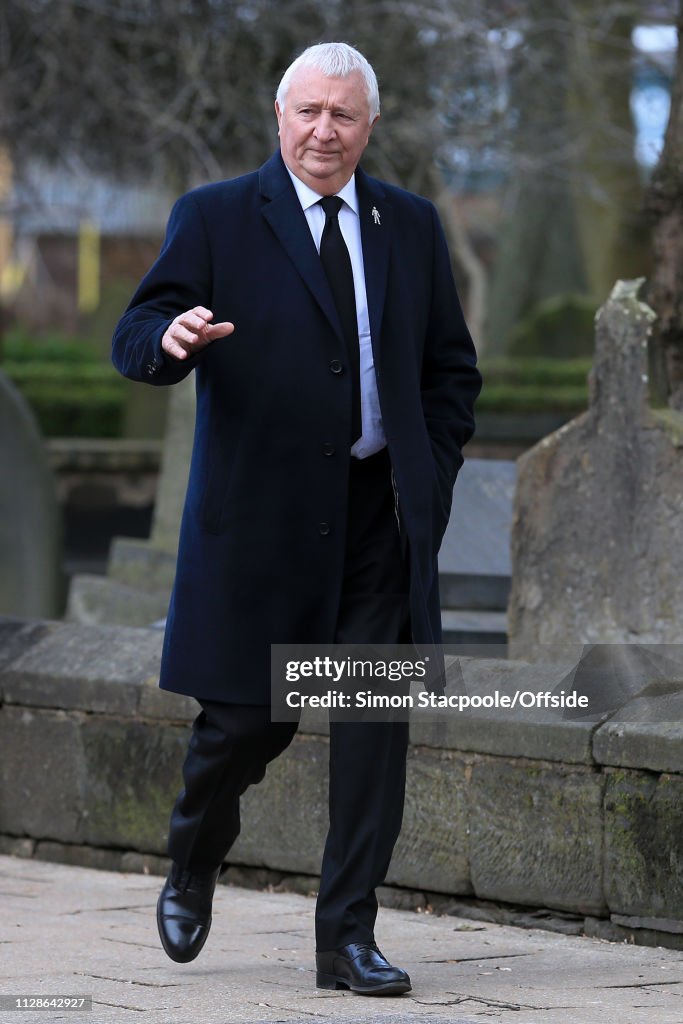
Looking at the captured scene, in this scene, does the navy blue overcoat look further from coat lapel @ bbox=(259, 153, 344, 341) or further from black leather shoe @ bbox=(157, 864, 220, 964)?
black leather shoe @ bbox=(157, 864, 220, 964)

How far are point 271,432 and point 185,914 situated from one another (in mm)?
989

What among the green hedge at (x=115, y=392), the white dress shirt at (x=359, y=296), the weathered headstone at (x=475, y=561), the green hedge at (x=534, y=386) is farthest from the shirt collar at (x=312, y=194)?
the green hedge at (x=534, y=386)

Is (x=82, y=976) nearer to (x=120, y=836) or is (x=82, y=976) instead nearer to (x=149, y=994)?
(x=149, y=994)

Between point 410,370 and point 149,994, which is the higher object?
point 410,370

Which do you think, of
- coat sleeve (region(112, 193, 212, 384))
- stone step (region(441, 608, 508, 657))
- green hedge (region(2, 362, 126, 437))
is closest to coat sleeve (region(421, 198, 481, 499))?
coat sleeve (region(112, 193, 212, 384))

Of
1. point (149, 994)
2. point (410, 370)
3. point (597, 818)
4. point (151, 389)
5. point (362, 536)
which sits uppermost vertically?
point (151, 389)

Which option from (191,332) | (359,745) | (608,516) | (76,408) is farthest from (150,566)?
(76,408)

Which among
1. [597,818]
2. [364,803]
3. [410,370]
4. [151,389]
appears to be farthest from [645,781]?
[151,389]

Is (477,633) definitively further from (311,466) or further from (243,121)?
(243,121)

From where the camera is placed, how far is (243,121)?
32.6 feet

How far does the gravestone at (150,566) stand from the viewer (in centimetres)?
719

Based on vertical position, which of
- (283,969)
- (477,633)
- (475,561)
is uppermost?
(475,561)

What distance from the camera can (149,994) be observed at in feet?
12.2

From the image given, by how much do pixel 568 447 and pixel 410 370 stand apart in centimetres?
159
